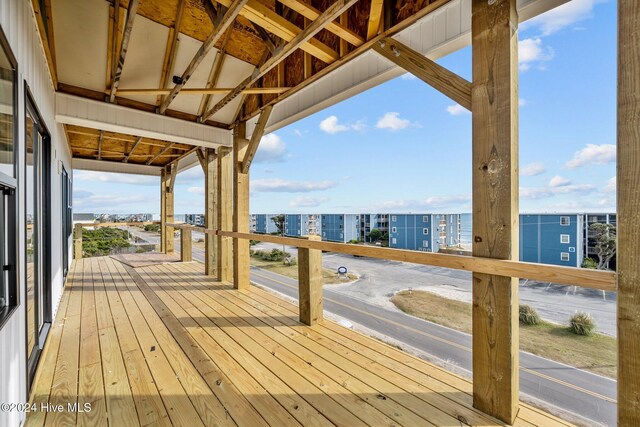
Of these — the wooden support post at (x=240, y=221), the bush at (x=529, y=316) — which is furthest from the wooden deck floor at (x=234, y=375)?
the bush at (x=529, y=316)

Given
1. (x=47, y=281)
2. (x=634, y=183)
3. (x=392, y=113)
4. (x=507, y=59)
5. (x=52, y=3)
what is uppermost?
(x=392, y=113)

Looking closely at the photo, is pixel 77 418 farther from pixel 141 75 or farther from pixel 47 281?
pixel 141 75

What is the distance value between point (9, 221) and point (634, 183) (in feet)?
9.95

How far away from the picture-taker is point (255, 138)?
4.09 metres

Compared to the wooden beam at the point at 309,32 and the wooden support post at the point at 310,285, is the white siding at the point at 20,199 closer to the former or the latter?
the wooden beam at the point at 309,32

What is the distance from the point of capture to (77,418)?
168 centimetres

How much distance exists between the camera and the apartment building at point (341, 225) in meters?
24.2

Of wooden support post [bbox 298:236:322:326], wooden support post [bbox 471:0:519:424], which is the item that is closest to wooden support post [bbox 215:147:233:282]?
wooden support post [bbox 298:236:322:326]

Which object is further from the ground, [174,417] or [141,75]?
[141,75]

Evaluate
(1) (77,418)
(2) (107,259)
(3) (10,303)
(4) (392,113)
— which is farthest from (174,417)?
(4) (392,113)

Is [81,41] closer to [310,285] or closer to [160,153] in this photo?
[310,285]

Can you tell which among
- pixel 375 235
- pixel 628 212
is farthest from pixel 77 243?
pixel 375 235

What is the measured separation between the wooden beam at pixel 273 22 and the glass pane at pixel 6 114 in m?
1.35

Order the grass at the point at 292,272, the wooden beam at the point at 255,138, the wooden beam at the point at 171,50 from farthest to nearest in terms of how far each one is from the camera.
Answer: the grass at the point at 292,272 → the wooden beam at the point at 255,138 → the wooden beam at the point at 171,50
